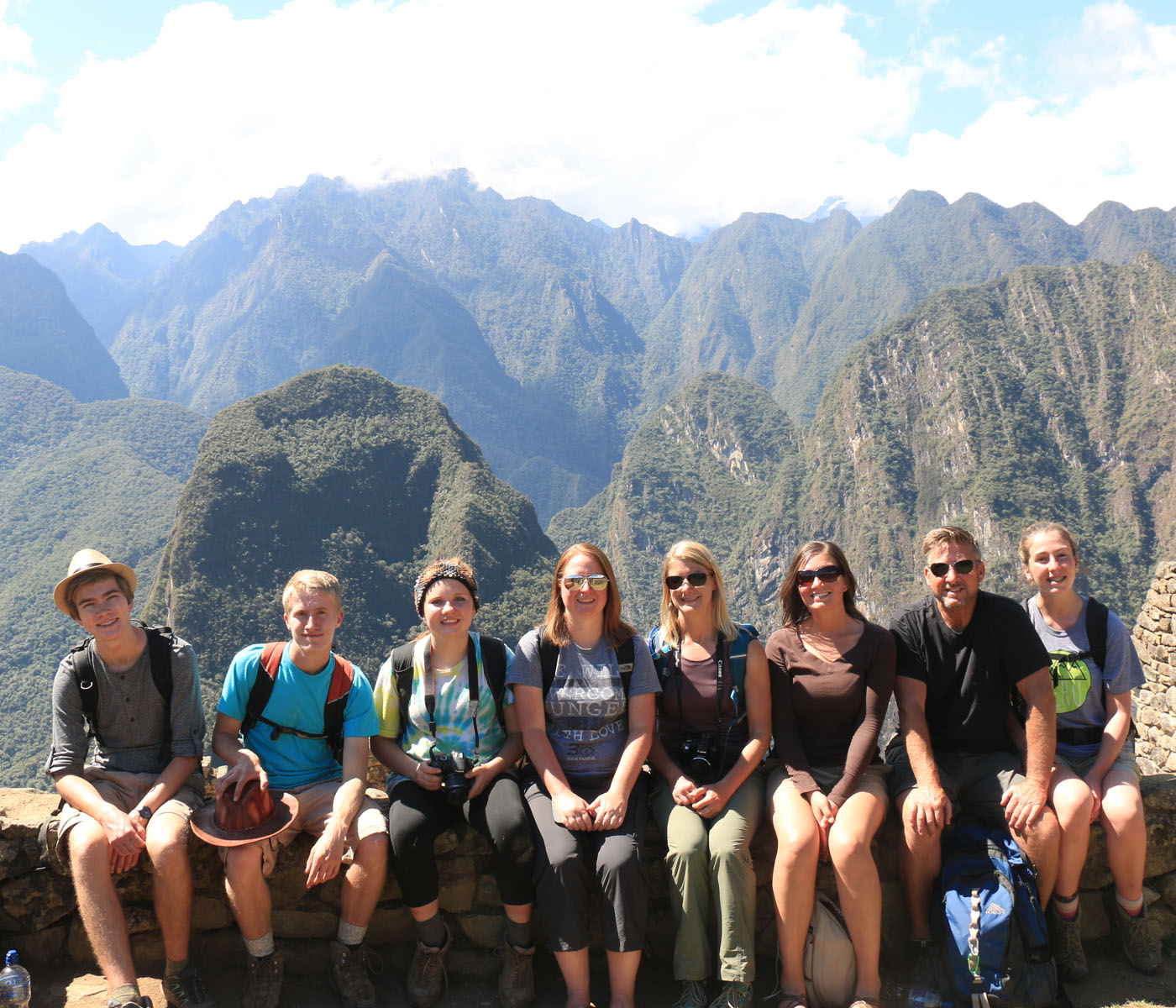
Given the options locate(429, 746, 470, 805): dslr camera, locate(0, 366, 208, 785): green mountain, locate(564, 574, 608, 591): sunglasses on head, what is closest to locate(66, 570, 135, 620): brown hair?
locate(429, 746, 470, 805): dslr camera

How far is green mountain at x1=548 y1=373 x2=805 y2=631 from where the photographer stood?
10669 cm

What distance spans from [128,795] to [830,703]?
3.05 m

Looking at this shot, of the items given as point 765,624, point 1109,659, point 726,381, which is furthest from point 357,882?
point 726,381

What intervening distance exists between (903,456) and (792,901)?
9947cm

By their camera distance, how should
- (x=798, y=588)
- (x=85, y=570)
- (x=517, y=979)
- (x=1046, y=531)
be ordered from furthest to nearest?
1. (x=1046, y=531)
2. (x=798, y=588)
3. (x=85, y=570)
4. (x=517, y=979)

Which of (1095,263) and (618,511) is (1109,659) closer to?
(1095,263)

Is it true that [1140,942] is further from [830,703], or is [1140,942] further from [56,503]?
[56,503]

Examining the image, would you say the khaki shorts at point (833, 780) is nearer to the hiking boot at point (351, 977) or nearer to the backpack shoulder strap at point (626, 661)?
the backpack shoulder strap at point (626, 661)

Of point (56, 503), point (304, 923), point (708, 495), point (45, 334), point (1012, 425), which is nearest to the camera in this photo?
point (304, 923)

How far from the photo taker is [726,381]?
133500 mm

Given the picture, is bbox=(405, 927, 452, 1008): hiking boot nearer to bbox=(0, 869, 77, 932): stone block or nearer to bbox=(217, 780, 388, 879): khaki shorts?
bbox=(217, 780, 388, 879): khaki shorts

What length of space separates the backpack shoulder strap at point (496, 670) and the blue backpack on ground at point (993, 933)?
1.99 meters

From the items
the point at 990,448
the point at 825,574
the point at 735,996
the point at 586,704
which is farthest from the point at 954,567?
the point at 990,448

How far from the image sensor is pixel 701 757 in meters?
3.75
